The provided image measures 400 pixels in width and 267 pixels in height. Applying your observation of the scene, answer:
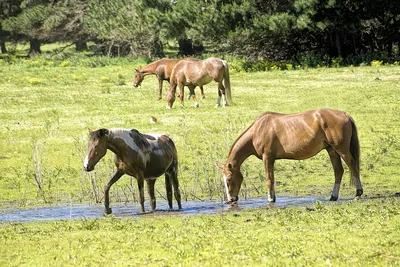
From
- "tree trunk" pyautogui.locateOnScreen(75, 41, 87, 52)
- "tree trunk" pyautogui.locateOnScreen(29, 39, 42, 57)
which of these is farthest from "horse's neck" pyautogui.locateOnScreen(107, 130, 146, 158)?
"tree trunk" pyautogui.locateOnScreen(75, 41, 87, 52)

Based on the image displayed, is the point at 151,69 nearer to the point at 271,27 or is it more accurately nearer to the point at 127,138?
the point at 271,27

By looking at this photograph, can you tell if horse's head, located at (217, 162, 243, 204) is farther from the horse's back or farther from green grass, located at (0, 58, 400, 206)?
green grass, located at (0, 58, 400, 206)

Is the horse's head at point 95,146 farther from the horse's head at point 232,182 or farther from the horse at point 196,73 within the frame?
the horse at point 196,73

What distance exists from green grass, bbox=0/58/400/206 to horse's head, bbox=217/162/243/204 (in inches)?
45.3

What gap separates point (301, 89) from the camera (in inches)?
1261

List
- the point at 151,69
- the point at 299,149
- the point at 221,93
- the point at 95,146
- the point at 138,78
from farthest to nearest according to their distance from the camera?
the point at 138,78, the point at 151,69, the point at 221,93, the point at 299,149, the point at 95,146

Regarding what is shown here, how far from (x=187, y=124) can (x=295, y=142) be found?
884 centimetres

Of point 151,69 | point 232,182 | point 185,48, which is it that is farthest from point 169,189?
point 185,48

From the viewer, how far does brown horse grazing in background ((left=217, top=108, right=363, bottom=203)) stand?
53.2ft

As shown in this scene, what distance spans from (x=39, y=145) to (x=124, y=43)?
33.9 meters

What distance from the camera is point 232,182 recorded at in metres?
16.5

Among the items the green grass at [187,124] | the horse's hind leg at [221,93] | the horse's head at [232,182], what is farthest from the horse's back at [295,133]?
the horse's hind leg at [221,93]

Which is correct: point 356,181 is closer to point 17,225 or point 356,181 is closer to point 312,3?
point 17,225

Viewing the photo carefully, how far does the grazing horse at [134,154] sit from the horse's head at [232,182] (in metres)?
0.91
